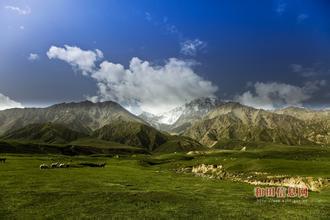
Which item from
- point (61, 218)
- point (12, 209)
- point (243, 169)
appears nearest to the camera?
point (61, 218)

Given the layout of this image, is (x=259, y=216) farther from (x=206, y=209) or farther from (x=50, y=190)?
(x=50, y=190)

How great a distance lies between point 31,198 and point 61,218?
12.4 m

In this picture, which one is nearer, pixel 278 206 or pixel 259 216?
pixel 259 216

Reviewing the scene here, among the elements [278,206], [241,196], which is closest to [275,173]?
[241,196]

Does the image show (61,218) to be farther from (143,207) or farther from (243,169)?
(243,169)

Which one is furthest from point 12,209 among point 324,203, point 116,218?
point 324,203

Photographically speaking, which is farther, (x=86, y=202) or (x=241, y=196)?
(x=241, y=196)

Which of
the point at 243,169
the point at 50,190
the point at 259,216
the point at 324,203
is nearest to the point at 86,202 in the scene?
the point at 50,190

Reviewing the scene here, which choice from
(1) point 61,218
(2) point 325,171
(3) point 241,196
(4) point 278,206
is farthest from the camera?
(2) point 325,171

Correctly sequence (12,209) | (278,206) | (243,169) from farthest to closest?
(243,169) → (278,206) → (12,209)

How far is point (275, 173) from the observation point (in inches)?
4432

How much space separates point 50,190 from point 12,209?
1455 centimetres

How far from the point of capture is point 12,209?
46188 millimetres

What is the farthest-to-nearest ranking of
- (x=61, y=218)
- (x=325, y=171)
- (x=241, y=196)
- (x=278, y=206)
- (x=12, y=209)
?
(x=325, y=171) < (x=241, y=196) < (x=278, y=206) < (x=12, y=209) < (x=61, y=218)
